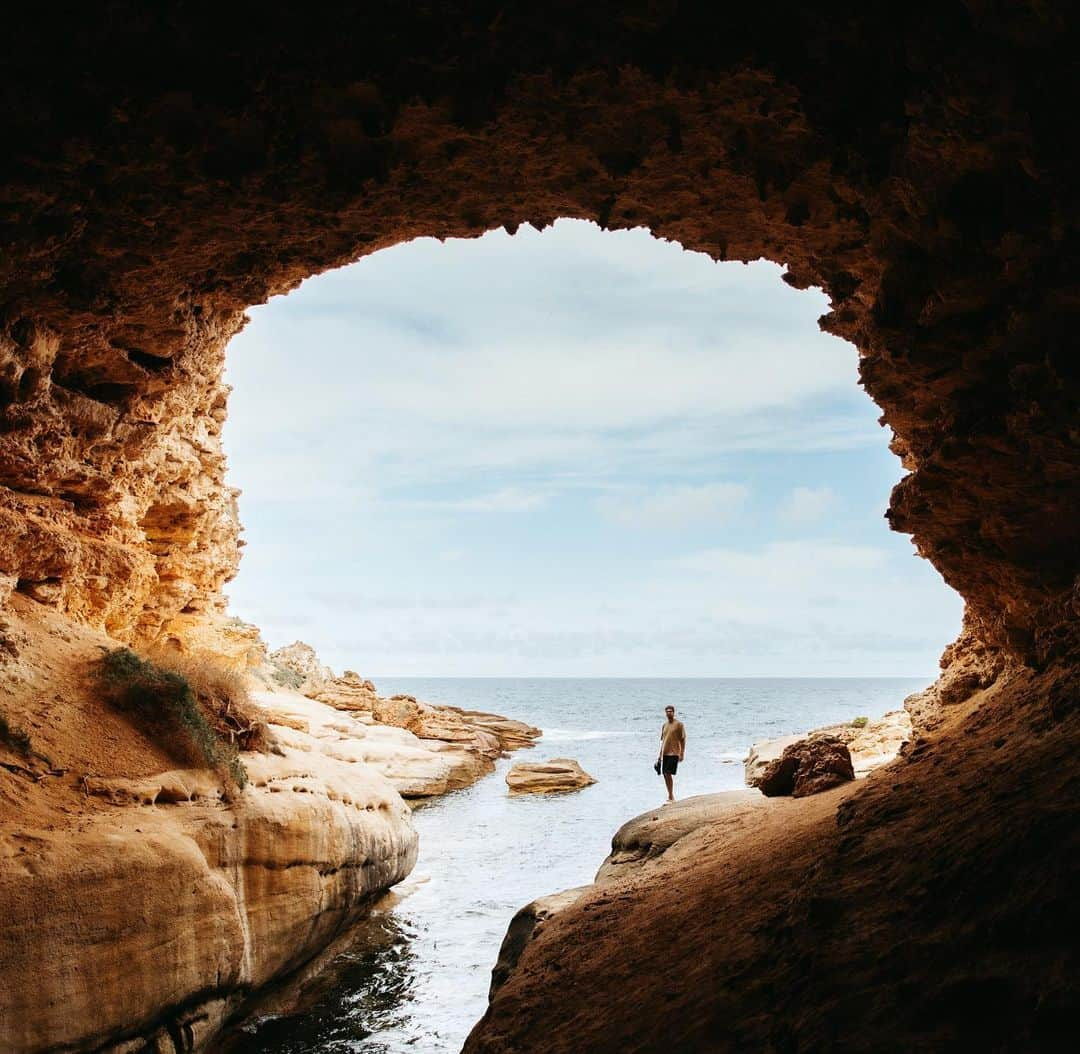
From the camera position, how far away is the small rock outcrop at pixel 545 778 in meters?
27.8

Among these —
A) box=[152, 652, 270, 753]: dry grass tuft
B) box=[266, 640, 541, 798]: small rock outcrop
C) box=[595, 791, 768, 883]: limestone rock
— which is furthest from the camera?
box=[266, 640, 541, 798]: small rock outcrop

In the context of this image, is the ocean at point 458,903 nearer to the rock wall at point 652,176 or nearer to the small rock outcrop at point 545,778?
the small rock outcrop at point 545,778

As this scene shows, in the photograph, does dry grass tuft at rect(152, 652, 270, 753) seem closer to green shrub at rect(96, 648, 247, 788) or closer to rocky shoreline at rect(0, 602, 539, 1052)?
rocky shoreline at rect(0, 602, 539, 1052)

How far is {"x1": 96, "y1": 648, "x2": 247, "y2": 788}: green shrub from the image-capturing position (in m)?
9.49

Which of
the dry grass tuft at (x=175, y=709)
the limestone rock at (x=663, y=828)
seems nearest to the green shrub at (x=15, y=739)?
the dry grass tuft at (x=175, y=709)

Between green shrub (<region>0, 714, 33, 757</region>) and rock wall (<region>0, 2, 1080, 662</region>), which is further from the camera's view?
green shrub (<region>0, 714, 33, 757</region>)

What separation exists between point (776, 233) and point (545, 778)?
24.8 meters

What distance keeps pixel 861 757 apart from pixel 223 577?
1662 centimetres

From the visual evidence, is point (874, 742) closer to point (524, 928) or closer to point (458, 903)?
point (458, 903)

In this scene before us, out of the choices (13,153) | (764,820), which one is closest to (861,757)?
(764,820)

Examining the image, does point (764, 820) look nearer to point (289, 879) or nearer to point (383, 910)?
point (289, 879)

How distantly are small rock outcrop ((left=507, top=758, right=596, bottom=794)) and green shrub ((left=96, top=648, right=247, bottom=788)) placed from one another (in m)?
19.3

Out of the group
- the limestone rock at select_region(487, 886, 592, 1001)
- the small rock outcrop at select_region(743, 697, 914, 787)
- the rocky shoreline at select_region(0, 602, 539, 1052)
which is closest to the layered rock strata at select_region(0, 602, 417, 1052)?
the rocky shoreline at select_region(0, 602, 539, 1052)

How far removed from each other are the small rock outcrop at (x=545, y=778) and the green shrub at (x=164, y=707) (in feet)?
63.3
